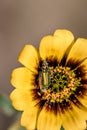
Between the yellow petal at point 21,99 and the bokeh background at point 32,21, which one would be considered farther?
the bokeh background at point 32,21

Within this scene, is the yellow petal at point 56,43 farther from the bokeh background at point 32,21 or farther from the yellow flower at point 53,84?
the bokeh background at point 32,21

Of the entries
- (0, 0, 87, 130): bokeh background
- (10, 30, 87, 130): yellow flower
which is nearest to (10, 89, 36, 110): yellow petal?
(10, 30, 87, 130): yellow flower

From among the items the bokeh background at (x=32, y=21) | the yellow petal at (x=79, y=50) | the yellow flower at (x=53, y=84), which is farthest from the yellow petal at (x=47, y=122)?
the bokeh background at (x=32, y=21)

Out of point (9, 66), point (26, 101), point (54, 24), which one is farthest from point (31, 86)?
point (54, 24)

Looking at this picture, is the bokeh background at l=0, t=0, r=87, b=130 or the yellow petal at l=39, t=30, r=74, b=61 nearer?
the yellow petal at l=39, t=30, r=74, b=61

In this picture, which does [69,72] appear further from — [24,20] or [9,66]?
[24,20]

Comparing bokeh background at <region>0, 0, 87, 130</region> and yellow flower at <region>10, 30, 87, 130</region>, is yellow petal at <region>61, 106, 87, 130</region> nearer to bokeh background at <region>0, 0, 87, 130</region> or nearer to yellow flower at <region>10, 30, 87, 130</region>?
yellow flower at <region>10, 30, 87, 130</region>

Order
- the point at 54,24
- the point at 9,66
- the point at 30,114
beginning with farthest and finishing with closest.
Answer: the point at 54,24 → the point at 9,66 → the point at 30,114

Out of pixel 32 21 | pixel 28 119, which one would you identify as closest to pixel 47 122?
pixel 28 119
